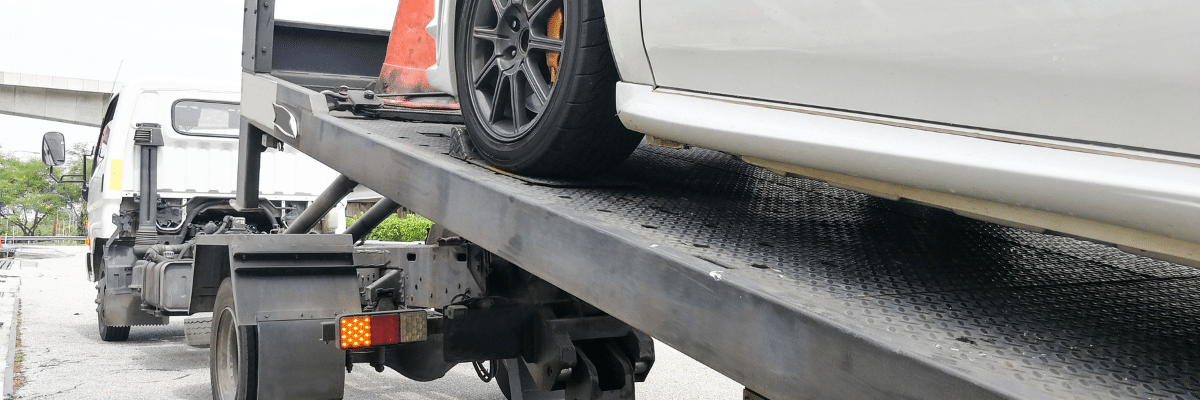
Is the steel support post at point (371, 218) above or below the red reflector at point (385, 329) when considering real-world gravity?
above

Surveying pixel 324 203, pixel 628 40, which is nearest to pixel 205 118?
pixel 324 203

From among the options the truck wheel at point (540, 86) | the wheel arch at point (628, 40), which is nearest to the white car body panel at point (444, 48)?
the truck wheel at point (540, 86)

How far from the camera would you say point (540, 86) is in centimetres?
256

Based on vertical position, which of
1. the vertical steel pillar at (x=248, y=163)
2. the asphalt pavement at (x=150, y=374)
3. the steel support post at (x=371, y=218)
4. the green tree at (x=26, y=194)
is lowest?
the green tree at (x=26, y=194)

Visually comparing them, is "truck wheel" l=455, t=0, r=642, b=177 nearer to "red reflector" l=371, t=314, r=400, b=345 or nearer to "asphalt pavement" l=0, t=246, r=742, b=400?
"red reflector" l=371, t=314, r=400, b=345

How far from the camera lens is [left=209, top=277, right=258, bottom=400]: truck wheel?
3746mm

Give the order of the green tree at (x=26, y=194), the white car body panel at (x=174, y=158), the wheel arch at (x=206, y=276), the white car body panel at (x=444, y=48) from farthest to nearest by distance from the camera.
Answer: the green tree at (x=26, y=194), the white car body panel at (x=174, y=158), the wheel arch at (x=206, y=276), the white car body panel at (x=444, y=48)

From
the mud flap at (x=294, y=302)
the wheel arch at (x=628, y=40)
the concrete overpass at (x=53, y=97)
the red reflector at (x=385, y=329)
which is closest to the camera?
the wheel arch at (x=628, y=40)

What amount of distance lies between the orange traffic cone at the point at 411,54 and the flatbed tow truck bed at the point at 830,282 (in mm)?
958

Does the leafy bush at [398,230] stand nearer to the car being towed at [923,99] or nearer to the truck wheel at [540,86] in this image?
the truck wheel at [540,86]

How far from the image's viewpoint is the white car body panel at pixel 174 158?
24.7 feet

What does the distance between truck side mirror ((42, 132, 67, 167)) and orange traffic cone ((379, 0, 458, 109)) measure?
17.3ft

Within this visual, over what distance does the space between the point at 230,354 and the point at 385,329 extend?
109cm

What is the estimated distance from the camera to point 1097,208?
51.5 inches
